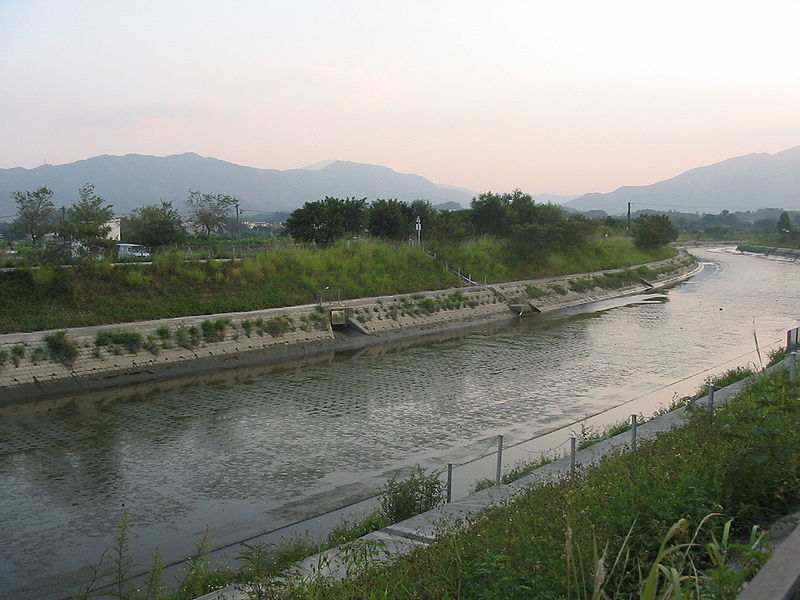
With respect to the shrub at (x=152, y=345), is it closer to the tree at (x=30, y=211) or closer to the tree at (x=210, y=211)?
the tree at (x=30, y=211)

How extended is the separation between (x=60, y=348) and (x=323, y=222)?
3111 cm

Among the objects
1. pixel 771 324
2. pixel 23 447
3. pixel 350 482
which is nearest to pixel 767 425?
pixel 350 482

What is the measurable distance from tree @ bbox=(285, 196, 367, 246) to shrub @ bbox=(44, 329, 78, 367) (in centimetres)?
2951

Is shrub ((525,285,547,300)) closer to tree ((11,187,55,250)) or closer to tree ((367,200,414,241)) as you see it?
tree ((367,200,414,241))

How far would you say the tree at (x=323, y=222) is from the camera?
54.2 metres

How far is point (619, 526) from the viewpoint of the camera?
6.09m

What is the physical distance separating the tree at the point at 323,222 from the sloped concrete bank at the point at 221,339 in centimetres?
1362

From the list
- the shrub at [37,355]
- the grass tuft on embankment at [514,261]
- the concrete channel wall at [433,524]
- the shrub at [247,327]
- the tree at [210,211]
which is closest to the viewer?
the concrete channel wall at [433,524]

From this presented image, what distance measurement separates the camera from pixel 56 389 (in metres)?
23.6

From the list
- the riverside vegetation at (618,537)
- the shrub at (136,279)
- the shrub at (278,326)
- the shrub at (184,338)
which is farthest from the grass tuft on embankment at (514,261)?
the riverside vegetation at (618,537)

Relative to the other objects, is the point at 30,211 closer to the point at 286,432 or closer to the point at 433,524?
the point at 286,432

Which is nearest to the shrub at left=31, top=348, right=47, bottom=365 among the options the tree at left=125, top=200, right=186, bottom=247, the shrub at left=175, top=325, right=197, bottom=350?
the shrub at left=175, top=325, right=197, bottom=350

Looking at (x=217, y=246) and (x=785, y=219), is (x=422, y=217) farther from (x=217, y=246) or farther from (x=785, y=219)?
(x=785, y=219)

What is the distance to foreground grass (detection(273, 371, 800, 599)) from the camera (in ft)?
17.1
